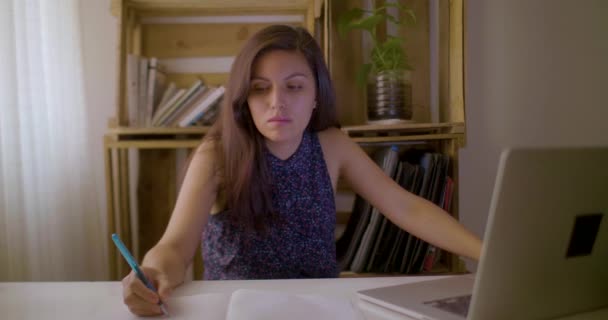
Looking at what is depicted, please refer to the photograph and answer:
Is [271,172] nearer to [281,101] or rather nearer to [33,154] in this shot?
[281,101]

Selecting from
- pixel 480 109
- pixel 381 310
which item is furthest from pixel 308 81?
pixel 480 109

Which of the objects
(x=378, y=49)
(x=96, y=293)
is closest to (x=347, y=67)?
(x=378, y=49)

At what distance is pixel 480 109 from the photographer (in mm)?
1859

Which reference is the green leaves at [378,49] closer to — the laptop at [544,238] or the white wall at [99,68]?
the white wall at [99,68]

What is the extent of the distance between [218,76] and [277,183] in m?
0.89

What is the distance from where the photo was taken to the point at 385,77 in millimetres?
1533

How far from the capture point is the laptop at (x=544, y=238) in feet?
1.35

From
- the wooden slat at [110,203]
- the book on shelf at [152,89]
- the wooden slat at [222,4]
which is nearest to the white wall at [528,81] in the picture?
the wooden slat at [222,4]

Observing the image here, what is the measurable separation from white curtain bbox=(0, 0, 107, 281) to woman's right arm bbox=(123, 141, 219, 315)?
2.00ft

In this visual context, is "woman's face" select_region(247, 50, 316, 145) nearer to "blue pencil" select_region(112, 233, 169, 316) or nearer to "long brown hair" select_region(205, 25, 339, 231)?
"long brown hair" select_region(205, 25, 339, 231)

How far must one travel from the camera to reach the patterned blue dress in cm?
102

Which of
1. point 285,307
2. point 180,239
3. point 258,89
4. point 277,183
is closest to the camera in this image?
point 285,307

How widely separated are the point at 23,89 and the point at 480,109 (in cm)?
165

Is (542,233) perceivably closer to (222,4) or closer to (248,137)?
(248,137)
